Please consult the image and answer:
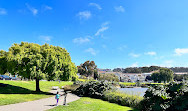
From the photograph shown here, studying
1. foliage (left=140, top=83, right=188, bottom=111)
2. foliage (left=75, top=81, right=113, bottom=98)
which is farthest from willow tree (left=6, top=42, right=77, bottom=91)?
foliage (left=140, top=83, right=188, bottom=111)

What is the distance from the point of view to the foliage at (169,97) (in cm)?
771

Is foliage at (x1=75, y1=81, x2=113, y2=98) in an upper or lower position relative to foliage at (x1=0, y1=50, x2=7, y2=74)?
lower

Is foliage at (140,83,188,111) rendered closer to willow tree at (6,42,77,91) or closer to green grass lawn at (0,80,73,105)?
green grass lawn at (0,80,73,105)

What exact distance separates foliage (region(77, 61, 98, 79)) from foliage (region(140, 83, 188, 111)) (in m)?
77.9

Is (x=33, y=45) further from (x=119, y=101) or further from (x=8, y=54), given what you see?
(x=119, y=101)

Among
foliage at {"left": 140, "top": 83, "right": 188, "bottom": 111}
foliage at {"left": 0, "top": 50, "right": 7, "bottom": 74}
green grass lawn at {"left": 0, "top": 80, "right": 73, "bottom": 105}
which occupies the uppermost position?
foliage at {"left": 0, "top": 50, "right": 7, "bottom": 74}

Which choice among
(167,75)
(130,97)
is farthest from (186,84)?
(167,75)

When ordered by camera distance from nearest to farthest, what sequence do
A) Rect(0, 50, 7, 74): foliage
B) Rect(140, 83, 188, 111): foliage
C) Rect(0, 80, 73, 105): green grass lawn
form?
Rect(140, 83, 188, 111): foliage → Rect(0, 80, 73, 105): green grass lawn → Rect(0, 50, 7, 74): foliage

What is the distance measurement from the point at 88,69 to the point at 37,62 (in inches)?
2829

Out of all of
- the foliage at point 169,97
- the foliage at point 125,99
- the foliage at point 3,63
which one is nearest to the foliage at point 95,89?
the foliage at point 125,99

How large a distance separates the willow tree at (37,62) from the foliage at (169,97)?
13.1 m

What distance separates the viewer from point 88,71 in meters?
88.2

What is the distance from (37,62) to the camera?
1738 cm

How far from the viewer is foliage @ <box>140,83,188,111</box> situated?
771 cm
